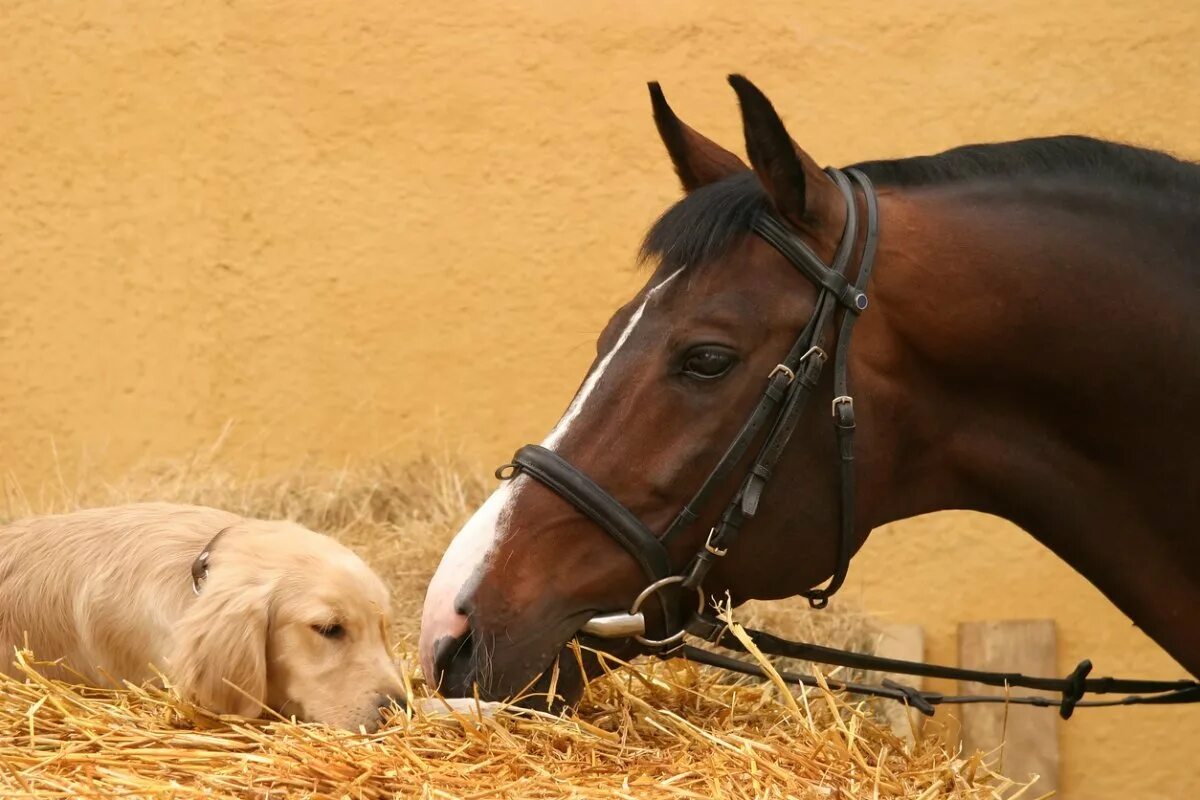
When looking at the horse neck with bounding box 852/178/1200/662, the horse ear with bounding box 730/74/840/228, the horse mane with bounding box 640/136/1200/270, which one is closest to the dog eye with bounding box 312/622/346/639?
the horse mane with bounding box 640/136/1200/270

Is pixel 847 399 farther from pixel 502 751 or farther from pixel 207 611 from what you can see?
pixel 207 611

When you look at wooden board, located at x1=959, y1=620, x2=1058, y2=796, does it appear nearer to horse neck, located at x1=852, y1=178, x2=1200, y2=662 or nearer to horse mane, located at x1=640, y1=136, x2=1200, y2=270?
horse neck, located at x1=852, y1=178, x2=1200, y2=662

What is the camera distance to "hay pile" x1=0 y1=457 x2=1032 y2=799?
1.98m

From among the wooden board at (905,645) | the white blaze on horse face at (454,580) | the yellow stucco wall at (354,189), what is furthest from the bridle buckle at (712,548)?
the yellow stucco wall at (354,189)

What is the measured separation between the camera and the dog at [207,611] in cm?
239

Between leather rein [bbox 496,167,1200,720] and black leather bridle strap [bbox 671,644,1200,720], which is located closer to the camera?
leather rein [bbox 496,167,1200,720]

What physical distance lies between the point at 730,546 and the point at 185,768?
92cm

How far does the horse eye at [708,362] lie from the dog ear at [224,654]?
89cm

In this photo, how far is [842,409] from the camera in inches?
83.6

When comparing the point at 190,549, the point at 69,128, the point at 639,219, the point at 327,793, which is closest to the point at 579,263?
the point at 639,219

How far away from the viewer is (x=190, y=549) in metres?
2.68

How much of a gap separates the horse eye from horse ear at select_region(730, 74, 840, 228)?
0.82 ft

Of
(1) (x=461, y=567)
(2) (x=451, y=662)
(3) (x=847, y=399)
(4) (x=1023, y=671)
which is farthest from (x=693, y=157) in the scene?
A: (4) (x=1023, y=671)

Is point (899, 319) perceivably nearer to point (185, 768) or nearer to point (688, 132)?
point (688, 132)
